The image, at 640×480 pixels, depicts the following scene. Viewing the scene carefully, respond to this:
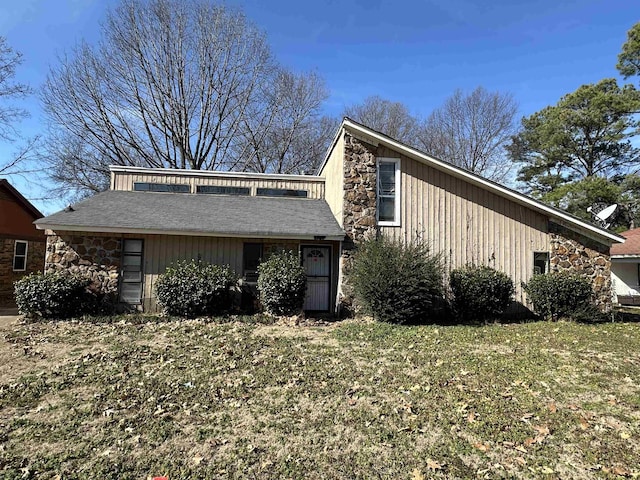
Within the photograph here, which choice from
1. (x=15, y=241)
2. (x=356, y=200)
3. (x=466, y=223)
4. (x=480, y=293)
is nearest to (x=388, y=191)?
(x=356, y=200)

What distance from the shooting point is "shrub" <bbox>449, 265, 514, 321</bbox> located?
10070 mm

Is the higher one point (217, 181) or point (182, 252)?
point (217, 181)

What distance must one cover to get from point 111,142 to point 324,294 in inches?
665

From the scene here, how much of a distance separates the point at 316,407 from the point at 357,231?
22.1ft

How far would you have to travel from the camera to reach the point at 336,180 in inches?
471

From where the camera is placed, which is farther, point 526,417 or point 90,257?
point 90,257

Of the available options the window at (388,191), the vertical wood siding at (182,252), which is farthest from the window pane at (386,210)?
the vertical wood siding at (182,252)

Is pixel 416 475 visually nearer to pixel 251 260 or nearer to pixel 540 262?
pixel 251 260

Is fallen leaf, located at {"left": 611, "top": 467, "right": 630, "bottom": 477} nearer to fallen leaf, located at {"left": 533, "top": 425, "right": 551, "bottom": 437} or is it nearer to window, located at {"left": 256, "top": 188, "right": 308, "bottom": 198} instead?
fallen leaf, located at {"left": 533, "top": 425, "right": 551, "bottom": 437}

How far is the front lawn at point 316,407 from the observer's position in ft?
11.1

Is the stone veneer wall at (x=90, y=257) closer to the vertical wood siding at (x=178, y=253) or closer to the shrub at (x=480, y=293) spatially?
the vertical wood siding at (x=178, y=253)

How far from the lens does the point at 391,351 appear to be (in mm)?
7012

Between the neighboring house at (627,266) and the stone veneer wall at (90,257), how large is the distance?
21897mm

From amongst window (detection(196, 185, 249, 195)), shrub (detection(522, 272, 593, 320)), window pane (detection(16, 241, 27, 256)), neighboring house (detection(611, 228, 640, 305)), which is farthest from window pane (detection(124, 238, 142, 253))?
neighboring house (detection(611, 228, 640, 305))
